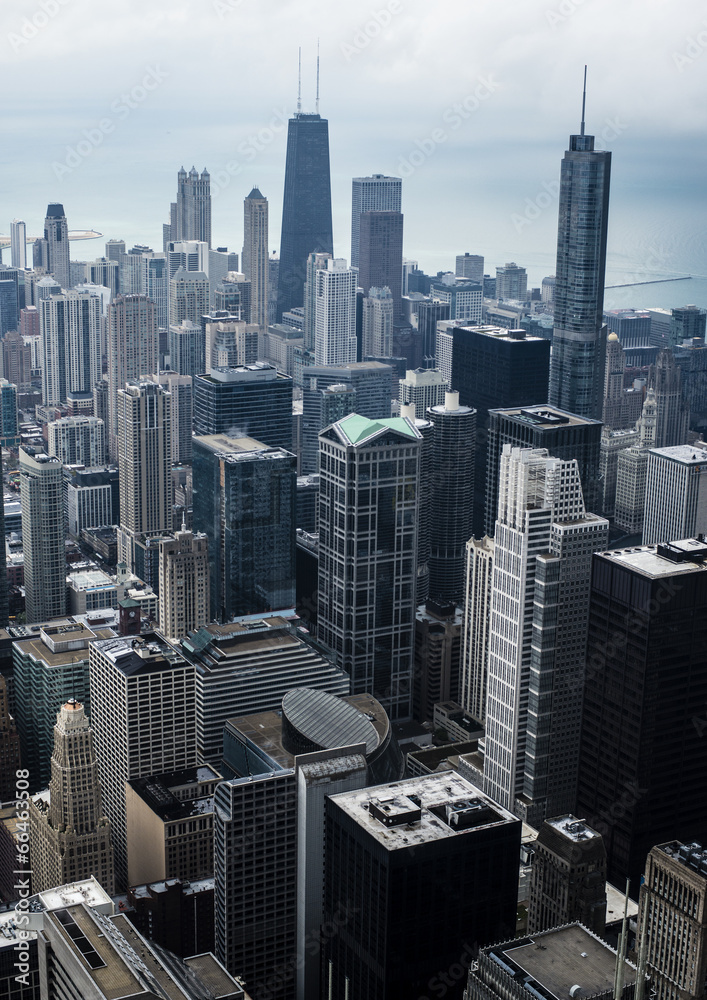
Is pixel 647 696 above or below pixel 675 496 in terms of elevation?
below

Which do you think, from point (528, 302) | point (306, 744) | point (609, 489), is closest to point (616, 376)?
point (609, 489)

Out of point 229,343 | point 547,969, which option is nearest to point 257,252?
point 229,343

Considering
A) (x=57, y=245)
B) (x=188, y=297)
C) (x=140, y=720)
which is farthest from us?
(x=57, y=245)

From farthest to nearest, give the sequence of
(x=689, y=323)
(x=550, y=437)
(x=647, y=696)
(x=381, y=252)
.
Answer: (x=381, y=252), (x=689, y=323), (x=550, y=437), (x=647, y=696)

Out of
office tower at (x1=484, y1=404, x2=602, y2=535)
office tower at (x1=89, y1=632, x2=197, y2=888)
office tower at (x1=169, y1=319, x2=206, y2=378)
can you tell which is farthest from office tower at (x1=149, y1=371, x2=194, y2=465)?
office tower at (x1=89, y1=632, x2=197, y2=888)

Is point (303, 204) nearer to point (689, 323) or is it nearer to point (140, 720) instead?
point (689, 323)

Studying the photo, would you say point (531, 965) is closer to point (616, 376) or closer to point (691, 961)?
point (691, 961)

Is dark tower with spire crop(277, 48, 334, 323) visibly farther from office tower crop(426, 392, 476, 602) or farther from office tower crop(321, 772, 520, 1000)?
office tower crop(321, 772, 520, 1000)
